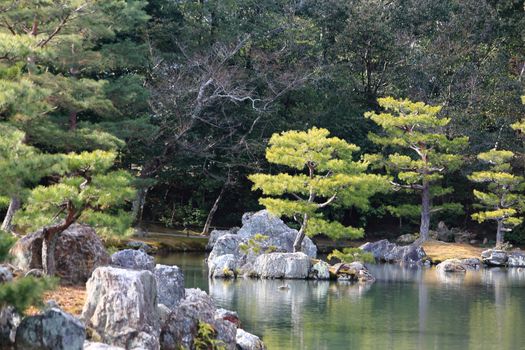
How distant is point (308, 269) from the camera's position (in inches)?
842

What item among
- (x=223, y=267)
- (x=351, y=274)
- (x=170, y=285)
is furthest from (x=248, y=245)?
(x=170, y=285)

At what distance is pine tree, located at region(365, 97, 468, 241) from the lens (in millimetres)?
28359

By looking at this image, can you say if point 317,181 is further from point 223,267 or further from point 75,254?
point 75,254

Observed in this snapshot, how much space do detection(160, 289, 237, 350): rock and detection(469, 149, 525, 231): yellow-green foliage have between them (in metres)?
18.9

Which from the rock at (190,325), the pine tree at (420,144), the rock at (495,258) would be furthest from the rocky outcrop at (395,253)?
the rock at (190,325)

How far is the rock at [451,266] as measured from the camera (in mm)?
25297

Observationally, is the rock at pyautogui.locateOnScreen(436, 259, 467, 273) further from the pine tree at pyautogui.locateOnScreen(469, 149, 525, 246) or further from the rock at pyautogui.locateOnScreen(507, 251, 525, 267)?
the pine tree at pyautogui.locateOnScreen(469, 149, 525, 246)

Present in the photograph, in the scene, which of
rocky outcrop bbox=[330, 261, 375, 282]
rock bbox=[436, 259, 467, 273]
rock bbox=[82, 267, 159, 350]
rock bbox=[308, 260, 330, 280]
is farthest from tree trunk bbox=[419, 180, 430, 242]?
rock bbox=[82, 267, 159, 350]

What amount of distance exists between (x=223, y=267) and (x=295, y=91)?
1306 centimetres

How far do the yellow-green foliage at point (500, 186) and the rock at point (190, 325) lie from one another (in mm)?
18859

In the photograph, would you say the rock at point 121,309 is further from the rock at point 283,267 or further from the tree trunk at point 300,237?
the tree trunk at point 300,237

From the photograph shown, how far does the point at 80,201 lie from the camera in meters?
11.8

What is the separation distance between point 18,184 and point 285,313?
24.5 ft

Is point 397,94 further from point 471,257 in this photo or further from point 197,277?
point 197,277
